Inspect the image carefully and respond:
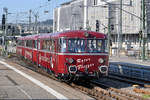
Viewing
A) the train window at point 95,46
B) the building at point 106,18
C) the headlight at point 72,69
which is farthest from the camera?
the building at point 106,18

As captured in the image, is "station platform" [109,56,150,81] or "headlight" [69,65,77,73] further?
"station platform" [109,56,150,81]

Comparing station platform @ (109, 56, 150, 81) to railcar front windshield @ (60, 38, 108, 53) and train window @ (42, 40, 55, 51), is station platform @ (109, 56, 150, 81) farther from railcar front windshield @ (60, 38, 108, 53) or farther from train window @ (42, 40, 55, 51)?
train window @ (42, 40, 55, 51)

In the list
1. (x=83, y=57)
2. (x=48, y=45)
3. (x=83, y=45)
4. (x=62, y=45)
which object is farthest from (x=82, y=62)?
(x=48, y=45)

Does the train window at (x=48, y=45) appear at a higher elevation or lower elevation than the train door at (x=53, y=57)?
higher

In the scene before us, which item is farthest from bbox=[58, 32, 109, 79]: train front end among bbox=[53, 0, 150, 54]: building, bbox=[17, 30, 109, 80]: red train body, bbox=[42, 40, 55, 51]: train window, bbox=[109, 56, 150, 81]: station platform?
bbox=[53, 0, 150, 54]: building

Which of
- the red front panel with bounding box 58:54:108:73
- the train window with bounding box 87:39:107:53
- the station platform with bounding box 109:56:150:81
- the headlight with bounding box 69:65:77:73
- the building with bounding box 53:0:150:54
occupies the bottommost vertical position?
the station platform with bounding box 109:56:150:81

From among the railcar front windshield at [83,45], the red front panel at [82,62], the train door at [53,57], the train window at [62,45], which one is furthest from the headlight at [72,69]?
the train door at [53,57]

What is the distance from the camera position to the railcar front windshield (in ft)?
45.4

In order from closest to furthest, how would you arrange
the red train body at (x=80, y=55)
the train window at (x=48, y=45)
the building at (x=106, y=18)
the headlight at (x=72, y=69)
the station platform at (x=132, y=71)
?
the headlight at (x=72, y=69) < the red train body at (x=80, y=55) < the train window at (x=48, y=45) < the station platform at (x=132, y=71) < the building at (x=106, y=18)

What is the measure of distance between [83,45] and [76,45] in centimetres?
37

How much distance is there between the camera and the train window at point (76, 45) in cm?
1386

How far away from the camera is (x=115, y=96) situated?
39.8 feet

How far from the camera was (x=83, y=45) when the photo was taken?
555 inches

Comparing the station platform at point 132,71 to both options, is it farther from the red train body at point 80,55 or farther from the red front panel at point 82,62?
the red front panel at point 82,62
